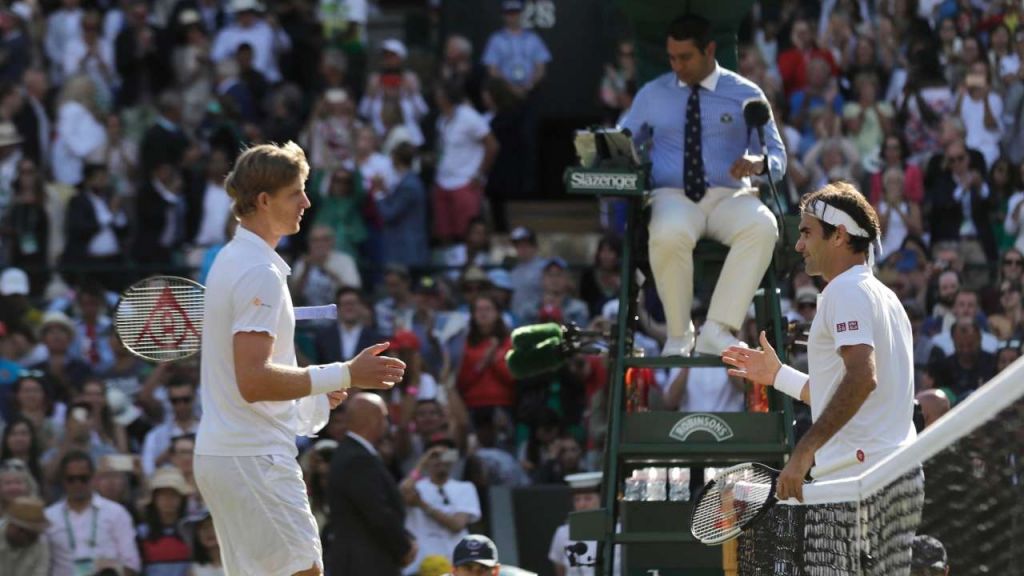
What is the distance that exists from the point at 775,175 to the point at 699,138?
447mm

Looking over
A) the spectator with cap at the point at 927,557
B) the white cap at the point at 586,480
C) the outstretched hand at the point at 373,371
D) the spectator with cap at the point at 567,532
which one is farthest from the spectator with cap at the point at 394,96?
the spectator with cap at the point at 927,557

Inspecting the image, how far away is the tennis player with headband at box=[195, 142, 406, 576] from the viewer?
6270mm

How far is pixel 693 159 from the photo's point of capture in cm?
975

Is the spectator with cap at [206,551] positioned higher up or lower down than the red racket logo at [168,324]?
lower down

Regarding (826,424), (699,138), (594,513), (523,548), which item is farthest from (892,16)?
(826,424)

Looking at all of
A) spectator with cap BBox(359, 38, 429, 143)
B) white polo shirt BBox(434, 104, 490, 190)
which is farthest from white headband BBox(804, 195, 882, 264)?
spectator with cap BBox(359, 38, 429, 143)

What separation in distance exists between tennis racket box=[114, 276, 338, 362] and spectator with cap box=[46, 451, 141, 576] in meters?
5.23

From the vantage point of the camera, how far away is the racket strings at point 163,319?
7.11 m

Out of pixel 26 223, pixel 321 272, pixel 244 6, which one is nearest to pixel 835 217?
pixel 321 272

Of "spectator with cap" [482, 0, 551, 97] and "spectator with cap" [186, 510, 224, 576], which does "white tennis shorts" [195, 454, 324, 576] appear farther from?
"spectator with cap" [482, 0, 551, 97]

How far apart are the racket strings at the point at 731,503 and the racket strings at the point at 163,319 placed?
188cm

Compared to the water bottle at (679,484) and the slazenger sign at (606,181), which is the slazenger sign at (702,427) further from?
the slazenger sign at (606,181)

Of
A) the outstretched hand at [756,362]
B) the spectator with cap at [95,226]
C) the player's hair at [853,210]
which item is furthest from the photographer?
the spectator with cap at [95,226]

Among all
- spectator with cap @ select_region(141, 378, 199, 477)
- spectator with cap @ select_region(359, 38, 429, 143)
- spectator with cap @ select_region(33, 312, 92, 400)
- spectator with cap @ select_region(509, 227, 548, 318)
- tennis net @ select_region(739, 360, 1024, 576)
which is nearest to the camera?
tennis net @ select_region(739, 360, 1024, 576)
